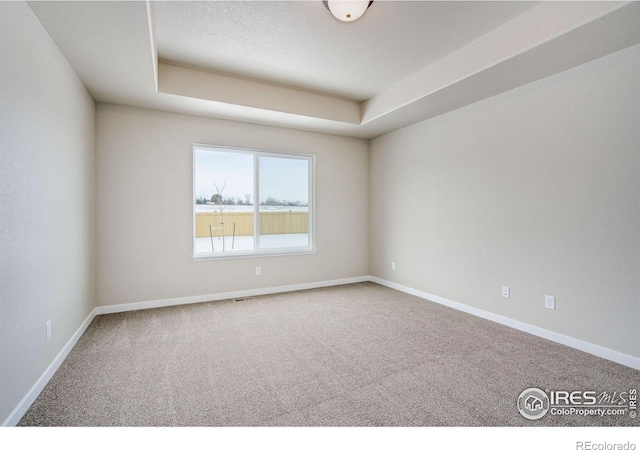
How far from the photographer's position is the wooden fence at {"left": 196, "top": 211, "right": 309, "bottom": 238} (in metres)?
4.22

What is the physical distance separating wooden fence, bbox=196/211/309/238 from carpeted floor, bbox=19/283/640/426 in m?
1.21

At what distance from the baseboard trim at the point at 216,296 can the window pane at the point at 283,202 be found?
0.63 metres

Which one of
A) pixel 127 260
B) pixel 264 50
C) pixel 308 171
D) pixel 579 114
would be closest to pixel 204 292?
pixel 127 260

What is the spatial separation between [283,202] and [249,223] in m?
0.62

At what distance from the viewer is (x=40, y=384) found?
2.01 m

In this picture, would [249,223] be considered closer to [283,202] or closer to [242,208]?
[242,208]

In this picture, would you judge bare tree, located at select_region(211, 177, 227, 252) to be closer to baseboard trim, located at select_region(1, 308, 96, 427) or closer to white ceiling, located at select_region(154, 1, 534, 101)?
white ceiling, located at select_region(154, 1, 534, 101)

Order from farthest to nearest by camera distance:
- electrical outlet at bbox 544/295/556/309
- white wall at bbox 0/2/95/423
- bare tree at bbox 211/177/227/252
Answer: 1. bare tree at bbox 211/177/227/252
2. electrical outlet at bbox 544/295/556/309
3. white wall at bbox 0/2/95/423

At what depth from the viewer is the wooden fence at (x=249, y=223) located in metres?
4.22

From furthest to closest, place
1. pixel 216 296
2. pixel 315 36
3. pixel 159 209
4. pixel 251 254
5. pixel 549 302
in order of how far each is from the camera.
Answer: pixel 251 254 → pixel 216 296 → pixel 159 209 → pixel 549 302 → pixel 315 36

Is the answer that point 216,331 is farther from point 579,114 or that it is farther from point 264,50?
point 579,114

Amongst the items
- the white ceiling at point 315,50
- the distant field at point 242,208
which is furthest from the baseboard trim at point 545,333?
the white ceiling at point 315,50

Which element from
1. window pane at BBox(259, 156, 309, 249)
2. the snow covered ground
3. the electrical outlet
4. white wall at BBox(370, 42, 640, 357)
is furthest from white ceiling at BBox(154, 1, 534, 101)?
the electrical outlet

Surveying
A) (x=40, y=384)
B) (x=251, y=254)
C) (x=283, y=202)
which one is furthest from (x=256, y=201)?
(x=40, y=384)
